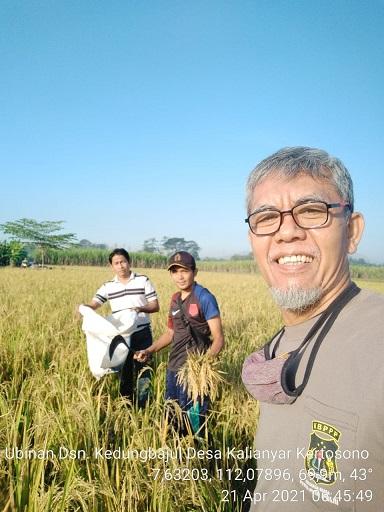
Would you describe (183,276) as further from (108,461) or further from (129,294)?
(108,461)

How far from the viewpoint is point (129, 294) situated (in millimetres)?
3699

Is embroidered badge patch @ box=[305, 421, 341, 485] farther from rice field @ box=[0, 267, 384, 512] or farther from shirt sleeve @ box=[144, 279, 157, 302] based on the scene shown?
shirt sleeve @ box=[144, 279, 157, 302]

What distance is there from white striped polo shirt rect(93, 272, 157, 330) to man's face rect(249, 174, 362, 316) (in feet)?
8.40

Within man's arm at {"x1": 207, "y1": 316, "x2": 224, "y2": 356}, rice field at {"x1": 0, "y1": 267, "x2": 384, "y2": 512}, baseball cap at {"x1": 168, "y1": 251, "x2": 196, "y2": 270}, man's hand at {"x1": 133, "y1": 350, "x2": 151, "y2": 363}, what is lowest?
rice field at {"x1": 0, "y1": 267, "x2": 384, "y2": 512}

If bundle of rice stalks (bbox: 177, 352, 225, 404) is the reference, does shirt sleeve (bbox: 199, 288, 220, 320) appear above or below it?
above

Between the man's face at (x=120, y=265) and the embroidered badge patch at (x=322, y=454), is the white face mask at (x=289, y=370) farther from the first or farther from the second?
the man's face at (x=120, y=265)

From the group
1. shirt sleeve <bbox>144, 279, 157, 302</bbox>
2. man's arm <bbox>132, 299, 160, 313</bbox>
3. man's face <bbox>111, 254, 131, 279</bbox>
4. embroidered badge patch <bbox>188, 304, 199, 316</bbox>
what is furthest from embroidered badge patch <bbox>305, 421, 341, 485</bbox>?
man's face <bbox>111, 254, 131, 279</bbox>

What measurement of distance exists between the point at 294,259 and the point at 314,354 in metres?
0.41

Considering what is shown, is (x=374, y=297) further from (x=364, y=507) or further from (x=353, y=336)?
(x=364, y=507)

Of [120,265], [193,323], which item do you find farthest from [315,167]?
[120,265]

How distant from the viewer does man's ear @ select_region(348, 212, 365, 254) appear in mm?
1322

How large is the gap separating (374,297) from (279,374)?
1.29 ft

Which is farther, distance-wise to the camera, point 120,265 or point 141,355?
point 120,265

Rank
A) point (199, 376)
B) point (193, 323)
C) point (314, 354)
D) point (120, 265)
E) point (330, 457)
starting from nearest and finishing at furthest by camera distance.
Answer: point (330, 457)
point (314, 354)
point (199, 376)
point (193, 323)
point (120, 265)
